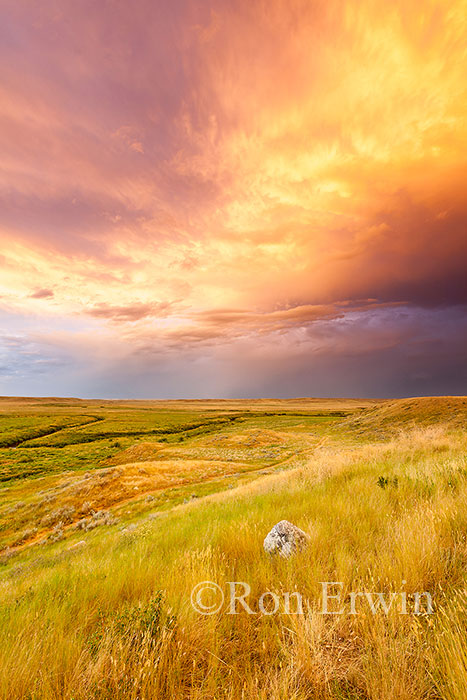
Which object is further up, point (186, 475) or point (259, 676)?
point (259, 676)

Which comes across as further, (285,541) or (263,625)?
(285,541)

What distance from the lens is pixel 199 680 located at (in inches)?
82.8

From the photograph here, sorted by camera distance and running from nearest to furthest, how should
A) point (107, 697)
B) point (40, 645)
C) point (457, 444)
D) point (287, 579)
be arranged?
1. point (107, 697)
2. point (40, 645)
3. point (287, 579)
4. point (457, 444)

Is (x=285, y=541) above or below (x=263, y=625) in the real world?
above

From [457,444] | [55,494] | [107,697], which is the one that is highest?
[107,697]

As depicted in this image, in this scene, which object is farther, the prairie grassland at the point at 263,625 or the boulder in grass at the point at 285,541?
the boulder in grass at the point at 285,541

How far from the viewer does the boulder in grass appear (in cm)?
366

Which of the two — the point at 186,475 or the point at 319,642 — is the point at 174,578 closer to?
the point at 319,642

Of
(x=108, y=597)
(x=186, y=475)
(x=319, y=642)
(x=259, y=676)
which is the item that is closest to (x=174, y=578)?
(x=108, y=597)

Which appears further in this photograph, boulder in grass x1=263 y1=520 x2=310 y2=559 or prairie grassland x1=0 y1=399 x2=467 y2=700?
boulder in grass x1=263 y1=520 x2=310 y2=559

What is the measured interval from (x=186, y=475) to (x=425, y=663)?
24.2 m

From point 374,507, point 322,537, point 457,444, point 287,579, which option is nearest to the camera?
point 287,579

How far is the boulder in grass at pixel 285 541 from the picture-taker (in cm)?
366

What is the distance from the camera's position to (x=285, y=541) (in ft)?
12.5
